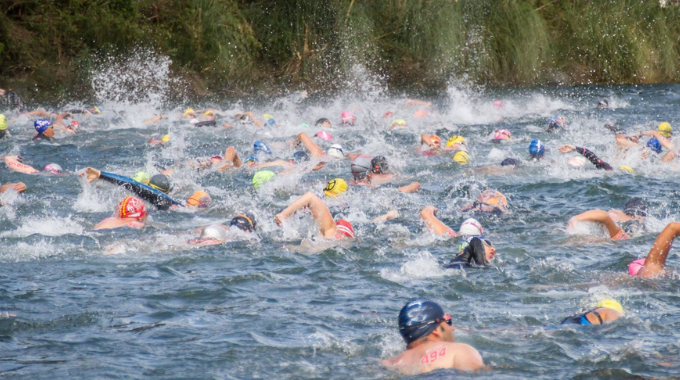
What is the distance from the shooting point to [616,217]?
10367 millimetres

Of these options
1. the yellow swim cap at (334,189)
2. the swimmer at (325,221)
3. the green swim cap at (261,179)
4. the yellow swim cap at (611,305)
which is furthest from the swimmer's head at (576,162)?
the yellow swim cap at (611,305)

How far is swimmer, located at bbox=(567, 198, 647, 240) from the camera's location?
8961 mm

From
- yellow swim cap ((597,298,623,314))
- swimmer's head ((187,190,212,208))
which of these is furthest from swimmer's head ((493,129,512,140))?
yellow swim cap ((597,298,623,314))

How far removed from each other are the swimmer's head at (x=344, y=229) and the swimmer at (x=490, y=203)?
6.98 feet

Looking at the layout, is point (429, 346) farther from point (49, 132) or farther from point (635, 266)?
point (49, 132)

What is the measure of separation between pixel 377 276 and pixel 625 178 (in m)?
6.86

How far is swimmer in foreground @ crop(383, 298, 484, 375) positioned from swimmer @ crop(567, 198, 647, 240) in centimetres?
383

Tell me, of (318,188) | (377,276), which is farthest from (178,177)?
(377,276)

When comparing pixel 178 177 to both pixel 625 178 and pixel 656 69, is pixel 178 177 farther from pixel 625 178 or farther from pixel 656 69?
pixel 656 69

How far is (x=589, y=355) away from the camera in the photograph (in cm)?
586

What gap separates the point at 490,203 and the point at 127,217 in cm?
486

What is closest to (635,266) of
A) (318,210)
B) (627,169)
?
(318,210)

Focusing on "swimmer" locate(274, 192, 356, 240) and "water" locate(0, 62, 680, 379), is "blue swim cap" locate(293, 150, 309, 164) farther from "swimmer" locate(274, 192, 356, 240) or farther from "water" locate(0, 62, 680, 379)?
"swimmer" locate(274, 192, 356, 240)

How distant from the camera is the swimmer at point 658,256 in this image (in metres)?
7.18
